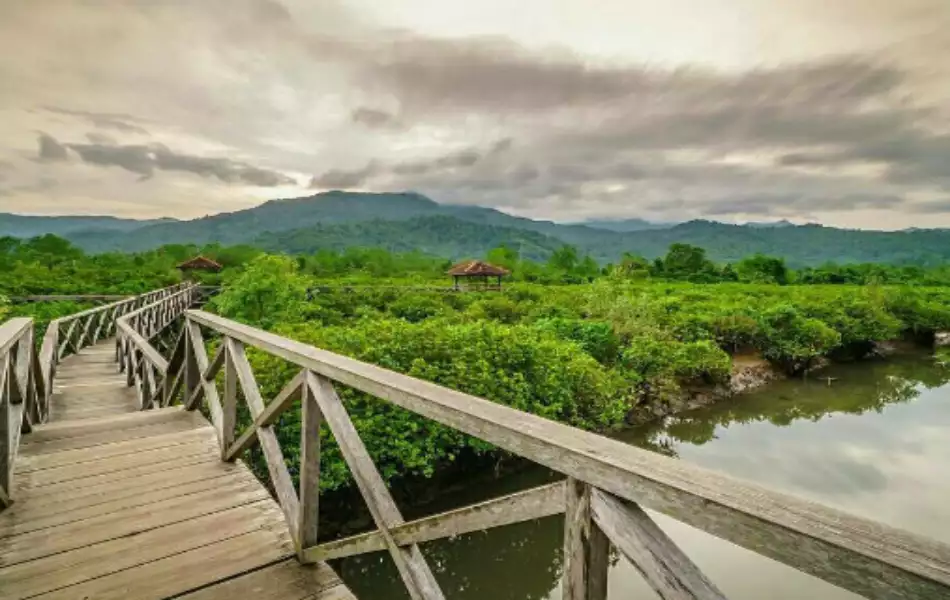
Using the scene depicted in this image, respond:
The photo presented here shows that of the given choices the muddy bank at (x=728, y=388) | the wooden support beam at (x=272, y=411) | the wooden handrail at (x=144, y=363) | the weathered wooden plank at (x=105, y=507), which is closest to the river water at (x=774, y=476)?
the muddy bank at (x=728, y=388)

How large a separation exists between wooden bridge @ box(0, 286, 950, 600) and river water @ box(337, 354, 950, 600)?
3.77 ft

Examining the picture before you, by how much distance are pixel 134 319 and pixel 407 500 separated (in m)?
8.88

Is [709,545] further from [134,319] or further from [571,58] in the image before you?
[571,58]

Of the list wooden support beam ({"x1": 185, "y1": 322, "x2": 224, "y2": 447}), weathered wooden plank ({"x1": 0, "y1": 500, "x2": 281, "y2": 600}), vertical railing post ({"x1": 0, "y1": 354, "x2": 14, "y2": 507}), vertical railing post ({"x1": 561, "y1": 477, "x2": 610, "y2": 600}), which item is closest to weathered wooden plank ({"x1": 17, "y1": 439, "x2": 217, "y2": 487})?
wooden support beam ({"x1": 185, "y1": 322, "x2": 224, "y2": 447})

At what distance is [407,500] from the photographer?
7.21m

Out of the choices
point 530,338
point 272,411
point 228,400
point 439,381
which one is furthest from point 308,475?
point 530,338

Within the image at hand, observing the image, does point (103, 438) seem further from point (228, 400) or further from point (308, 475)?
point (308, 475)

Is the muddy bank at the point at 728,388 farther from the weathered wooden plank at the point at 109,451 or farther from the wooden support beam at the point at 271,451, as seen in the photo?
the wooden support beam at the point at 271,451

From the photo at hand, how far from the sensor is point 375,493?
73.8 inches

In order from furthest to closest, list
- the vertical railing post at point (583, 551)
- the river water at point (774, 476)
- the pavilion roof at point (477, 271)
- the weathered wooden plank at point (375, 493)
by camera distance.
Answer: the pavilion roof at point (477, 271), the river water at point (774, 476), the weathered wooden plank at point (375, 493), the vertical railing post at point (583, 551)

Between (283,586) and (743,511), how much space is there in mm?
2099

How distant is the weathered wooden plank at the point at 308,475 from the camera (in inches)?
92.1

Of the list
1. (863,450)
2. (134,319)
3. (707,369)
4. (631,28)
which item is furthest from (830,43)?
(134,319)

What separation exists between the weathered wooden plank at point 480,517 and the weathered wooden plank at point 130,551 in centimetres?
98
